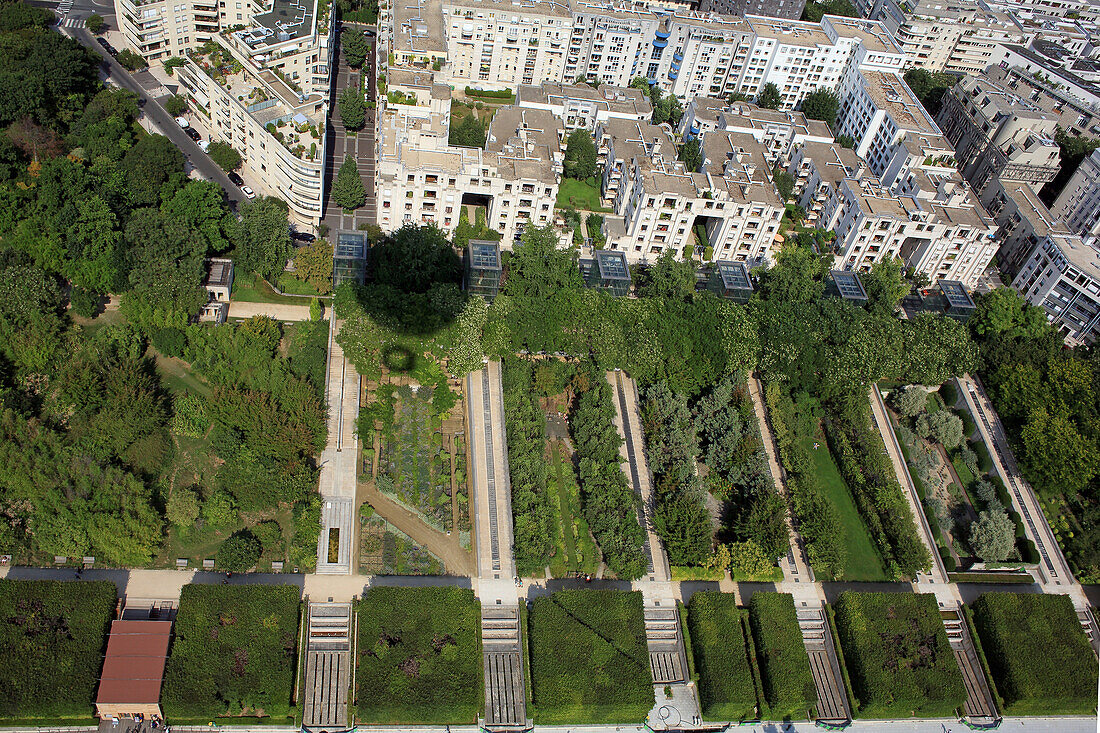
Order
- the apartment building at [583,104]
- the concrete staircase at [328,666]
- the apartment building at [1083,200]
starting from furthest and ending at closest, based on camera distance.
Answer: the apartment building at [583,104] → the apartment building at [1083,200] → the concrete staircase at [328,666]

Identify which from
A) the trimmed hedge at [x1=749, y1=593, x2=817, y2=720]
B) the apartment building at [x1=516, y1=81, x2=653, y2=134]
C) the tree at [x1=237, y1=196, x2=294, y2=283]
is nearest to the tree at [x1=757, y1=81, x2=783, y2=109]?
the apartment building at [x1=516, y1=81, x2=653, y2=134]

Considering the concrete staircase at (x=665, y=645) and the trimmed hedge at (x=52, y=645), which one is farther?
the concrete staircase at (x=665, y=645)

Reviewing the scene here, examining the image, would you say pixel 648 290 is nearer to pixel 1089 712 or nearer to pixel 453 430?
pixel 453 430

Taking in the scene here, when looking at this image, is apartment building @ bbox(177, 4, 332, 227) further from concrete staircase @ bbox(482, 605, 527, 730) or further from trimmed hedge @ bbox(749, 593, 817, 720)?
A: trimmed hedge @ bbox(749, 593, 817, 720)

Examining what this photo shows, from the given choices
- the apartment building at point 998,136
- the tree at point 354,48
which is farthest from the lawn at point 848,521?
the tree at point 354,48

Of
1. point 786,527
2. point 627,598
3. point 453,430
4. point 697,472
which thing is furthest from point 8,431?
point 786,527

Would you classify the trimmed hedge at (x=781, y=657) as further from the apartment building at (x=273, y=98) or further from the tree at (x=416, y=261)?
the apartment building at (x=273, y=98)
